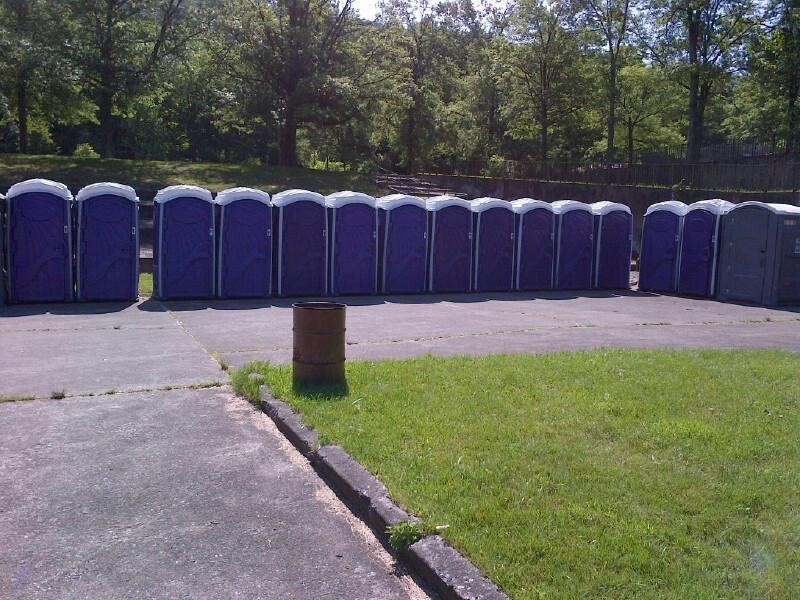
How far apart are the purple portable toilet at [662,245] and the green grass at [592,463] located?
956 cm

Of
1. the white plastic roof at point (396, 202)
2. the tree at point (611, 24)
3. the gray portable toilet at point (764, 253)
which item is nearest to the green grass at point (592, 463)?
the white plastic roof at point (396, 202)

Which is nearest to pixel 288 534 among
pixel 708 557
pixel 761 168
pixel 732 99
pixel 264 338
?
pixel 708 557

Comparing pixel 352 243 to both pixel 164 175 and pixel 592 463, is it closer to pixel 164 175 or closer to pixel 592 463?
pixel 592 463

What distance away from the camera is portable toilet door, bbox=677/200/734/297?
53.9ft

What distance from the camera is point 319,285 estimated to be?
15000 millimetres

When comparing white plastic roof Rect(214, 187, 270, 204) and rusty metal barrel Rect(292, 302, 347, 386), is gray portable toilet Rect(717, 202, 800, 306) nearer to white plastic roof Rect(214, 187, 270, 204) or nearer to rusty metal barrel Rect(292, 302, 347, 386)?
white plastic roof Rect(214, 187, 270, 204)

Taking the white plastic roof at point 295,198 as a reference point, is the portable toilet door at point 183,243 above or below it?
below

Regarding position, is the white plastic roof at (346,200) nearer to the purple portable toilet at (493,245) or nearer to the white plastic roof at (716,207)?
the purple portable toilet at (493,245)

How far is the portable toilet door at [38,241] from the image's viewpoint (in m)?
12.7

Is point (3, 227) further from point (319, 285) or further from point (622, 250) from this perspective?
point (622, 250)

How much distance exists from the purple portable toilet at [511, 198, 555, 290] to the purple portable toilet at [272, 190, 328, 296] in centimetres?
456

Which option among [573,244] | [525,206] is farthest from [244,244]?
[573,244]

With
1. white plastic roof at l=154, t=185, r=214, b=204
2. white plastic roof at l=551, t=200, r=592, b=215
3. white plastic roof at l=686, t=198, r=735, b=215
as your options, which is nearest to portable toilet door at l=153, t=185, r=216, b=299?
white plastic roof at l=154, t=185, r=214, b=204

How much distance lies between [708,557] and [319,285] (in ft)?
38.6
